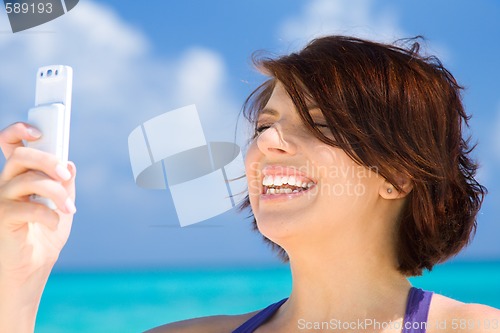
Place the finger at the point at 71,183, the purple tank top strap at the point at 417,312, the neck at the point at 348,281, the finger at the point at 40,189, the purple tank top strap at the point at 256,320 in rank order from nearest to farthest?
the finger at the point at 40,189 < the finger at the point at 71,183 < the purple tank top strap at the point at 417,312 < the neck at the point at 348,281 < the purple tank top strap at the point at 256,320

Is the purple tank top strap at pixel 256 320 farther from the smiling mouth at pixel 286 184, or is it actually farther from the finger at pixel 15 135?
the finger at pixel 15 135

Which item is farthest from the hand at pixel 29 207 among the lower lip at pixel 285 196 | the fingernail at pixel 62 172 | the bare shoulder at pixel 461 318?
the bare shoulder at pixel 461 318

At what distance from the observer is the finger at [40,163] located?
1.54 m

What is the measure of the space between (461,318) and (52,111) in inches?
52.3

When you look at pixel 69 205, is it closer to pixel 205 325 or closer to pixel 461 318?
pixel 205 325

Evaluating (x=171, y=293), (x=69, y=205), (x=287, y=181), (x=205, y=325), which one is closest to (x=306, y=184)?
(x=287, y=181)

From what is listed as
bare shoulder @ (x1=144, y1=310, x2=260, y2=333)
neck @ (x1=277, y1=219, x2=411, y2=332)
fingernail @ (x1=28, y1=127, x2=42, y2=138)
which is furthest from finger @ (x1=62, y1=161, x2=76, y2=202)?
bare shoulder @ (x1=144, y1=310, x2=260, y2=333)

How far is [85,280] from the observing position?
16281 mm

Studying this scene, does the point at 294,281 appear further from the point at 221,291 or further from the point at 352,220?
the point at 221,291

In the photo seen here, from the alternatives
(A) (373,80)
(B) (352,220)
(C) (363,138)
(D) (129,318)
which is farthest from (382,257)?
(D) (129,318)

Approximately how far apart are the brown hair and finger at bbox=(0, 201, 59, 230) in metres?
0.92

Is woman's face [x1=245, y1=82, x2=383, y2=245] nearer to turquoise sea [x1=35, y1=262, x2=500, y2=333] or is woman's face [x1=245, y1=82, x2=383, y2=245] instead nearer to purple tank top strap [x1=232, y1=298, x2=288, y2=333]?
purple tank top strap [x1=232, y1=298, x2=288, y2=333]

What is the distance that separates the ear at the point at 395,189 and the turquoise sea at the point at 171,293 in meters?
7.77

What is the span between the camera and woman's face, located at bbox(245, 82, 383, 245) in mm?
2086
